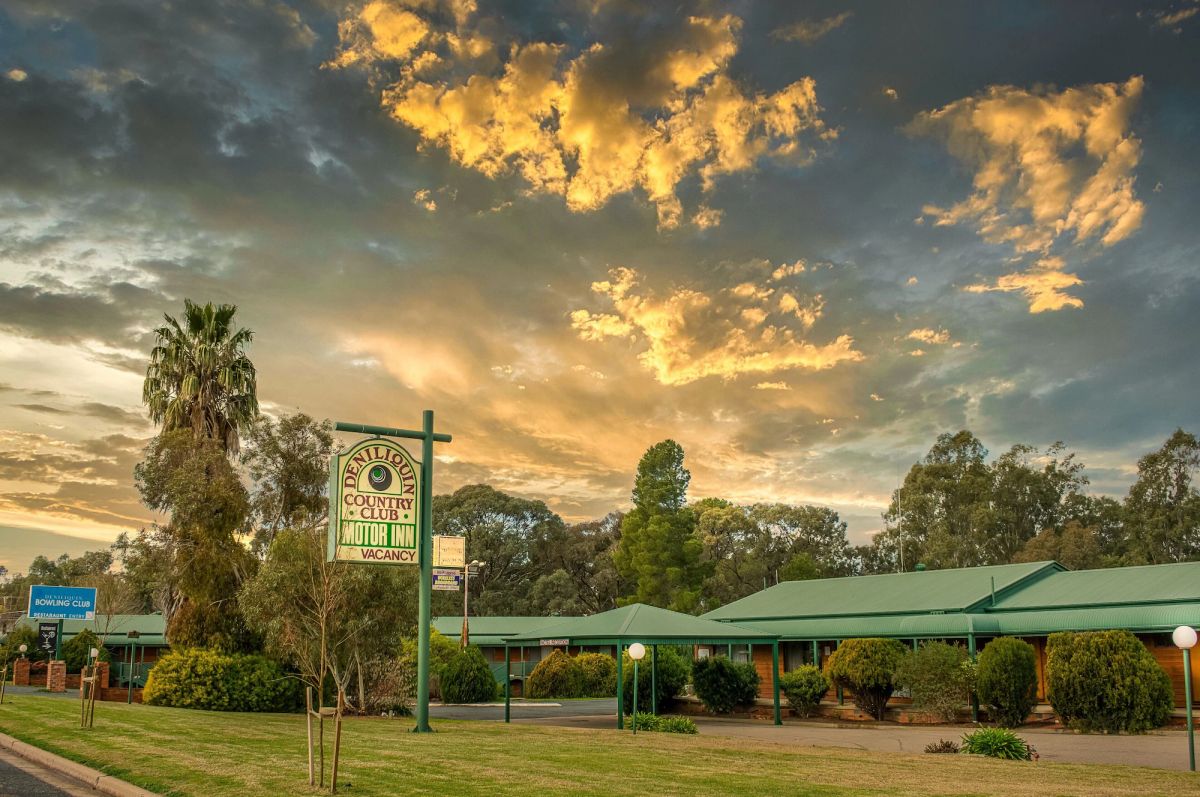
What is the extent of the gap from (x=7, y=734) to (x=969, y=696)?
25476mm

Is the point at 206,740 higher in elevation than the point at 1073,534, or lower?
lower

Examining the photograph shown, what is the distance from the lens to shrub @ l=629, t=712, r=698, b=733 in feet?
84.2

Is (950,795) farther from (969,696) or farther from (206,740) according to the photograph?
(969,696)

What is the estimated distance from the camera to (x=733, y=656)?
146ft

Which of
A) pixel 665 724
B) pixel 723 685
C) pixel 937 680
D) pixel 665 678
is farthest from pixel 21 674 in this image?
pixel 937 680

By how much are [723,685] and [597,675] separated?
15991 millimetres

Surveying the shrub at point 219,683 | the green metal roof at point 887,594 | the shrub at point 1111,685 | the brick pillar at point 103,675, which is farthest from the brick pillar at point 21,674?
the shrub at point 1111,685

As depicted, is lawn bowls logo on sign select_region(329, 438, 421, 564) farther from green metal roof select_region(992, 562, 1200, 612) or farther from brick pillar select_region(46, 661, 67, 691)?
brick pillar select_region(46, 661, 67, 691)

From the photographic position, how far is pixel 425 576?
21.5 m

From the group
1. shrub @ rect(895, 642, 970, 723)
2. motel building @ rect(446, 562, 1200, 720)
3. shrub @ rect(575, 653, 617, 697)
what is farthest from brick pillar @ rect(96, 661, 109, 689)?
shrub @ rect(895, 642, 970, 723)

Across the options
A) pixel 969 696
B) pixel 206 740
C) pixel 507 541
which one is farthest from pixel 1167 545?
pixel 206 740

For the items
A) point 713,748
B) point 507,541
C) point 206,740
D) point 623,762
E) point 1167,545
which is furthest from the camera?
point 507,541

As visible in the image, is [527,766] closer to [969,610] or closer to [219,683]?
[219,683]

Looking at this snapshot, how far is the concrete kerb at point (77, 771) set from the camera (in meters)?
12.1
